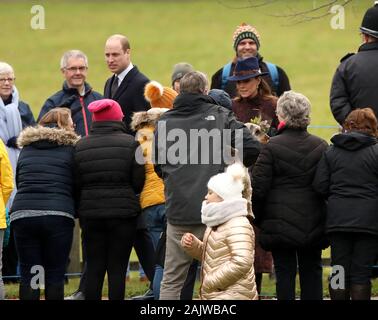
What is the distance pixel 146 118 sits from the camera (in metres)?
11.5

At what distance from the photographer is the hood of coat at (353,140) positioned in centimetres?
1043

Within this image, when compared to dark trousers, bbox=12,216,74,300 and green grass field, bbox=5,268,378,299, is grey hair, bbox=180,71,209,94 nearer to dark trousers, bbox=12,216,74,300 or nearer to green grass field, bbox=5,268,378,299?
dark trousers, bbox=12,216,74,300

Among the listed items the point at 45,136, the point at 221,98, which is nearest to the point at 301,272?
the point at 221,98

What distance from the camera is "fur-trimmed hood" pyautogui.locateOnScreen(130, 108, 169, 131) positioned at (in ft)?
37.7

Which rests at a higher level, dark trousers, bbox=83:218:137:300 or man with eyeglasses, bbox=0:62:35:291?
man with eyeglasses, bbox=0:62:35:291

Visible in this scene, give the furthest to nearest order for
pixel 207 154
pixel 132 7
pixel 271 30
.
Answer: pixel 132 7, pixel 271 30, pixel 207 154

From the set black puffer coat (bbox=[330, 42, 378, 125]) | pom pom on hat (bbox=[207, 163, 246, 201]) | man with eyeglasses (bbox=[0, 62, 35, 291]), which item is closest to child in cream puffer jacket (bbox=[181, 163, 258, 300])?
pom pom on hat (bbox=[207, 163, 246, 201])

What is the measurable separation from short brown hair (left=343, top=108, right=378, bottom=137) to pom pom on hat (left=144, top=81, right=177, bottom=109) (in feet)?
6.28

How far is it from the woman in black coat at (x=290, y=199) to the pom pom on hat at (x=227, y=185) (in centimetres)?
116

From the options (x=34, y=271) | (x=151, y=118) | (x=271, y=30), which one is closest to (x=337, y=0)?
(x=151, y=118)

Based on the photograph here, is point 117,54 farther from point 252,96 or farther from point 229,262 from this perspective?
point 229,262

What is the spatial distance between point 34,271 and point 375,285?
11.8 ft

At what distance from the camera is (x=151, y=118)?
1150 centimetres
